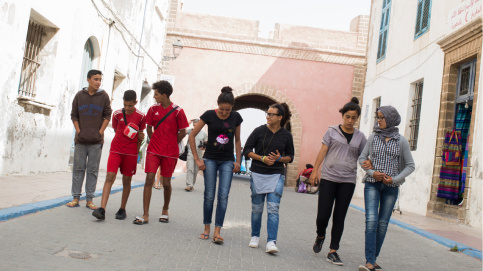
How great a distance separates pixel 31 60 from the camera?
10.7 meters

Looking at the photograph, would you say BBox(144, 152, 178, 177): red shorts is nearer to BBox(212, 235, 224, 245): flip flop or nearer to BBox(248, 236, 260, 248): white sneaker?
BBox(212, 235, 224, 245): flip flop

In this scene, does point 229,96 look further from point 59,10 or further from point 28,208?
point 59,10

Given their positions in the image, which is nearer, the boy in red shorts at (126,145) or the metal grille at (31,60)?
the boy in red shorts at (126,145)

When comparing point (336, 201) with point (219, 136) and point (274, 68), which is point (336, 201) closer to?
point (219, 136)

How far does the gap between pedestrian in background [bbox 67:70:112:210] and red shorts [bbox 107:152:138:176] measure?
48 centimetres

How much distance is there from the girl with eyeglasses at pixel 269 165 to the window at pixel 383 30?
1292 centimetres

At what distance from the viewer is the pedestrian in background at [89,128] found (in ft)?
23.5

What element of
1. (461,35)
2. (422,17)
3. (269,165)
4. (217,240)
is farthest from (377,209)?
(422,17)

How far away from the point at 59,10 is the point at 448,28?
8.41m

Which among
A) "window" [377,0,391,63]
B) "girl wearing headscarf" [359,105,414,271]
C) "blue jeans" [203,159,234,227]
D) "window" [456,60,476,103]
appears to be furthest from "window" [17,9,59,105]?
"window" [377,0,391,63]

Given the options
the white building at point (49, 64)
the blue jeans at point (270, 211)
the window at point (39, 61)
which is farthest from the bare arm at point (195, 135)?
the window at point (39, 61)

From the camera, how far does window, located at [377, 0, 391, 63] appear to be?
18.2 meters

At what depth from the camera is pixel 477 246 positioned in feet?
25.0

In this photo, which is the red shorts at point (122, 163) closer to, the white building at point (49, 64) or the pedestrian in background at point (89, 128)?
the pedestrian in background at point (89, 128)
